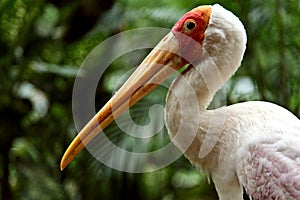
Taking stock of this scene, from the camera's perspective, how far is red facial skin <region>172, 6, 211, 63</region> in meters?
1.70

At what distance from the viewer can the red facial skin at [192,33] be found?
5.57 feet

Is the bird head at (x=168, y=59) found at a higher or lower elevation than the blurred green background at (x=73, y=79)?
higher

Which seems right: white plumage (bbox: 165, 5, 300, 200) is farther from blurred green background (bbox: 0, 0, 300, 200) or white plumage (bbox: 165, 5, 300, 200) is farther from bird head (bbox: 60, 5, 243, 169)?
blurred green background (bbox: 0, 0, 300, 200)

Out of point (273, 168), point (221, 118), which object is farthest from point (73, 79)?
point (273, 168)

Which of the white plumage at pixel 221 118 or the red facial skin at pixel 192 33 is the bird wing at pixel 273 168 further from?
the red facial skin at pixel 192 33

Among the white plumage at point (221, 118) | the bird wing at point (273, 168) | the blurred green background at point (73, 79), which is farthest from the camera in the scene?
the blurred green background at point (73, 79)

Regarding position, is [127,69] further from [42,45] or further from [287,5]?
[287,5]

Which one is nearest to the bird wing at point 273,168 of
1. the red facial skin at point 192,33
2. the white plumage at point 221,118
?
the white plumage at point 221,118

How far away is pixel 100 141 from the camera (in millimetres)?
2393

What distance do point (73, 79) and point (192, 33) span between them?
1.14 m

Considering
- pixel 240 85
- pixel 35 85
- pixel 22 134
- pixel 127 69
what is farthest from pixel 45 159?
pixel 240 85

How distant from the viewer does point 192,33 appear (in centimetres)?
171

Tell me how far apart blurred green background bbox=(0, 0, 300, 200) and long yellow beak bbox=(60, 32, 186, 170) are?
2.15ft

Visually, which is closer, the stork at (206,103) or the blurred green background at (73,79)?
the stork at (206,103)
